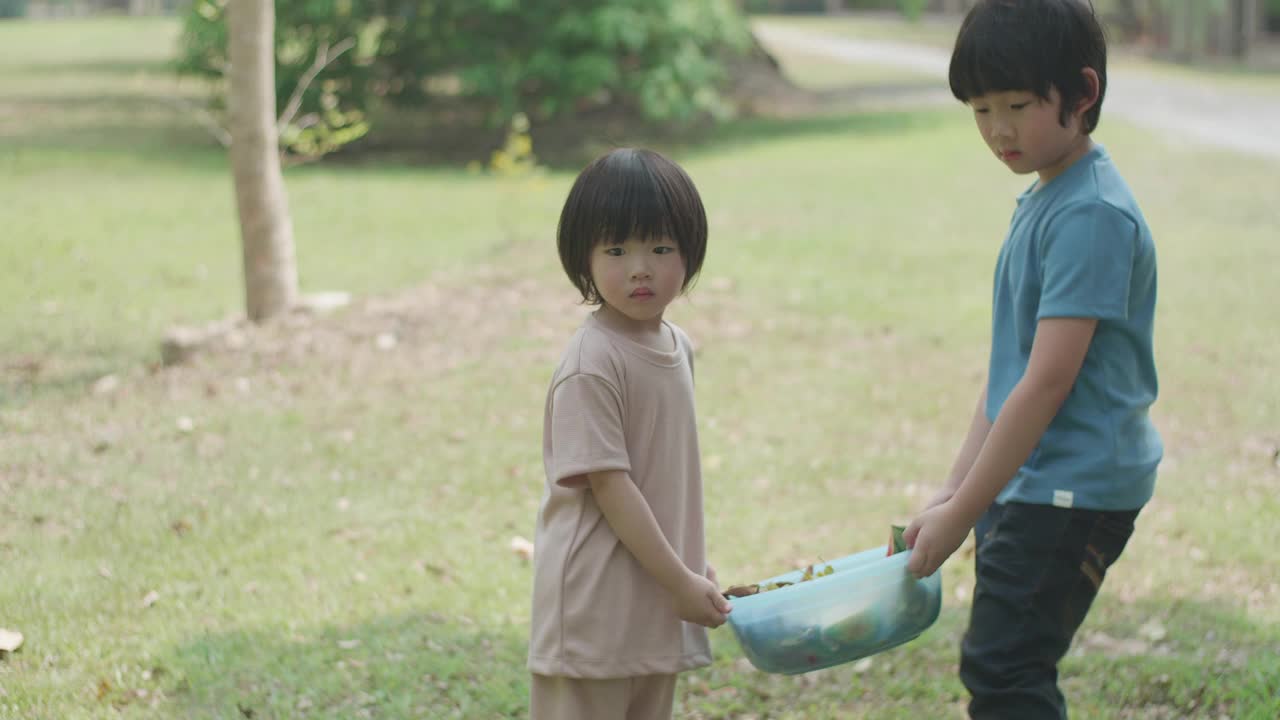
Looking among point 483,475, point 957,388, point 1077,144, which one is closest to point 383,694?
point 483,475

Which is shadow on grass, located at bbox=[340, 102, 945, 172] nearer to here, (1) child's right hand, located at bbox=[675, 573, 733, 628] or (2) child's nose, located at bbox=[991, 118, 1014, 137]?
(2) child's nose, located at bbox=[991, 118, 1014, 137]

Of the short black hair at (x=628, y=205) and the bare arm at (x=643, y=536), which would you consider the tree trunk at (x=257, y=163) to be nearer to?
the short black hair at (x=628, y=205)

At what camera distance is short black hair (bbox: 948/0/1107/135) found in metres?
2.20

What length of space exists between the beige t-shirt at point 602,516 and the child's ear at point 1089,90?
0.81 m

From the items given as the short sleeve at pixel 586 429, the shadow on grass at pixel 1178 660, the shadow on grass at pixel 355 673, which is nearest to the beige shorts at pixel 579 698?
the short sleeve at pixel 586 429

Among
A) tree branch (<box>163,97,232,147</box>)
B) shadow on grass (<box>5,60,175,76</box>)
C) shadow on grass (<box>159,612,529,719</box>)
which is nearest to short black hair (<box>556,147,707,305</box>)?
shadow on grass (<box>159,612,529,719</box>)

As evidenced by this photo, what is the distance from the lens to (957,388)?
6.17m

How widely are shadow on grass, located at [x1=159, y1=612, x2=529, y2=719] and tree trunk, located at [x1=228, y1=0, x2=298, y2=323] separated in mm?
3433

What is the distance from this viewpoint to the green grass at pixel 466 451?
346 centimetres

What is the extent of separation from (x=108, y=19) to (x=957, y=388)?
43016mm

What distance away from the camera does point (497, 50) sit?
14070 mm

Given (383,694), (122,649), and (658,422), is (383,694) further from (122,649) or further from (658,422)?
(658,422)

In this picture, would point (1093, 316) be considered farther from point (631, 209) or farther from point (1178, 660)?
point (1178, 660)

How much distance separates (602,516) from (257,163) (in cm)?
496
